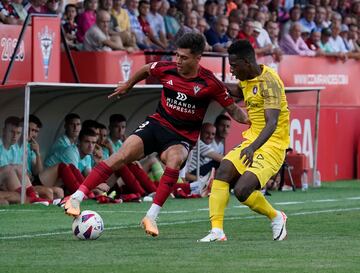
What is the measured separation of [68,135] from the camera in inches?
749

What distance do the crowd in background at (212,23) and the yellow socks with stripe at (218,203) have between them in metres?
7.79

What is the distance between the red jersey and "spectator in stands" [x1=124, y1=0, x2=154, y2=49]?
9657mm

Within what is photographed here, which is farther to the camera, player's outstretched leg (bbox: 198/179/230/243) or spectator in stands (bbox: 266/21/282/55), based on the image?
spectator in stands (bbox: 266/21/282/55)

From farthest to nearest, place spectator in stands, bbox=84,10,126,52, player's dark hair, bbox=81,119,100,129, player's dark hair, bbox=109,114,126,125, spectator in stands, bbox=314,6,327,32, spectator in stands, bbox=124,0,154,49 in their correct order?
1. spectator in stands, bbox=314,6,327,32
2. spectator in stands, bbox=124,0,154,49
3. spectator in stands, bbox=84,10,126,52
4. player's dark hair, bbox=109,114,126,125
5. player's dark hair, bbox=81,119,100,129

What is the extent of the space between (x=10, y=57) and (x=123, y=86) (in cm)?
615

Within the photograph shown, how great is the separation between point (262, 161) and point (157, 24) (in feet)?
36.3

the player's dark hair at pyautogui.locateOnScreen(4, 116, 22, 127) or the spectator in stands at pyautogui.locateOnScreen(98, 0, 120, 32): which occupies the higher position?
the spectator in stands at pyautogui.locateOnScreen(98, 0, 120, 32)

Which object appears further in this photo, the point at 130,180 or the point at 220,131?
the point at 220,131

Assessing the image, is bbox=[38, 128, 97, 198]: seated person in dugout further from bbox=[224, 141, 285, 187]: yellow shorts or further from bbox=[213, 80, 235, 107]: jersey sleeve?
bbox=[224, 141, 285, 187]: yellow shorts

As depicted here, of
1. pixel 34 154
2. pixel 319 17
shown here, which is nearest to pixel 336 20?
pixel 319 17

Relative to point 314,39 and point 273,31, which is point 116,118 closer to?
point 273,31

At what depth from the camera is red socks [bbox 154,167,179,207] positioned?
474 inches

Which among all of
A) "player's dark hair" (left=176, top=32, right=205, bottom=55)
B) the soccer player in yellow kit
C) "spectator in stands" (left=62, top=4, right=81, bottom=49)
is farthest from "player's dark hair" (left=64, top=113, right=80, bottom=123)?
"player's dark hair" (left=176, top=32, right=205, bottom=55)

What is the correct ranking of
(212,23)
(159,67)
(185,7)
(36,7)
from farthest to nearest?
1. (212,23)
2. (185,7)
3. (36,7)
4. (159,67)
